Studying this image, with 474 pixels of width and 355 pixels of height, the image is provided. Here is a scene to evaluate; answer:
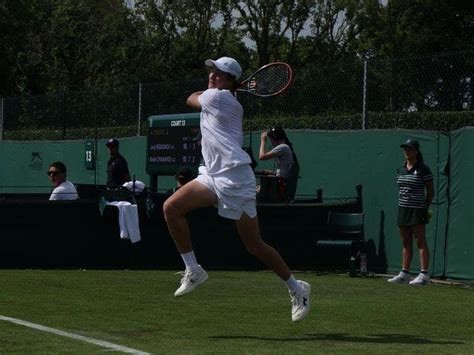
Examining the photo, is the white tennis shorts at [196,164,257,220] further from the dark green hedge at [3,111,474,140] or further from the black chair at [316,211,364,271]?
the dark green hedge at [3,111,474,140]

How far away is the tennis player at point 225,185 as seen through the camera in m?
7.99

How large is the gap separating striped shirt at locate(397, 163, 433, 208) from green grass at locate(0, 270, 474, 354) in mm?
1026

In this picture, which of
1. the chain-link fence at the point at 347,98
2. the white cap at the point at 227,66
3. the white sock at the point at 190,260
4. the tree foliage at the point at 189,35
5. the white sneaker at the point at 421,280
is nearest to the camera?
the white cap at the point at 227,66

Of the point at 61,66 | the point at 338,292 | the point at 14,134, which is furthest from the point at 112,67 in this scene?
the point at 338,292

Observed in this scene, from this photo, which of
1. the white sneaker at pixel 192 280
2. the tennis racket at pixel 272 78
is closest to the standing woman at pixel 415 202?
the tennis racket at pixel 272 78

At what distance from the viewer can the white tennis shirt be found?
26.4ft

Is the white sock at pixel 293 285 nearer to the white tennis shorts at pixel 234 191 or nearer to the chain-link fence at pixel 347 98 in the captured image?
the white tennis shorts at pixel 234 191

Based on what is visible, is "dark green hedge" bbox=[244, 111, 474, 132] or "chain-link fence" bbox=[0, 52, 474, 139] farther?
"dark green hedge" bbox=[244, 111, 474, 132]

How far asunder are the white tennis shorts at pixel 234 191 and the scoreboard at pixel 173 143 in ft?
30.0

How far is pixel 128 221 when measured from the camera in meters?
14.2

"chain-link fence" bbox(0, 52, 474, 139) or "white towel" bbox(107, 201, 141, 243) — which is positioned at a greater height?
"chain-link fence" bbox(0, 52, 474, 139)

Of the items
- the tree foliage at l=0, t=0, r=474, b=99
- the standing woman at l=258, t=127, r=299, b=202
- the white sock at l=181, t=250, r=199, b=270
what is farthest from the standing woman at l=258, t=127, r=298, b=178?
the tree foliage at l=0, t=0, r=474, b=99

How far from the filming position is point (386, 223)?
48.1ft

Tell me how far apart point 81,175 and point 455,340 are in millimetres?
16155
